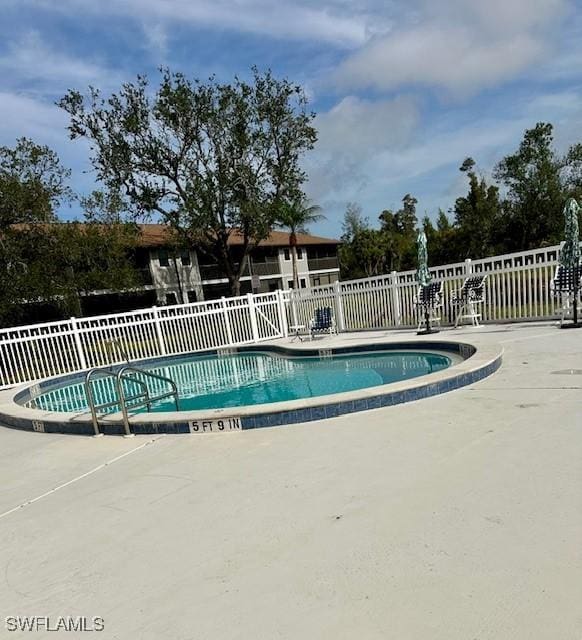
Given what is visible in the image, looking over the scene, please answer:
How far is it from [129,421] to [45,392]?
6.38 meters

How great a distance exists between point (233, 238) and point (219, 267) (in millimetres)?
2766

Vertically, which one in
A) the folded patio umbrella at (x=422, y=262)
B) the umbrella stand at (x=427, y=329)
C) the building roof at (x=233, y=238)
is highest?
the building roof at (x=233, y=238)

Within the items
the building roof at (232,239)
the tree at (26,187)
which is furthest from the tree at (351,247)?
the tree at (26,187)

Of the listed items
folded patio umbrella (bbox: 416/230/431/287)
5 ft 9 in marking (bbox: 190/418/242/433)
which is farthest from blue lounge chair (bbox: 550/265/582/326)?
5 ft 9 in marking (bbox: 190/418/242/433)

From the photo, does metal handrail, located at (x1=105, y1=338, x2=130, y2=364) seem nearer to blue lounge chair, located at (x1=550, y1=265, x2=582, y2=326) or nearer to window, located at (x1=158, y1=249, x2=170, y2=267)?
blue lounge chair, located at (x1=550, y1=265, x2=582, y2=326)

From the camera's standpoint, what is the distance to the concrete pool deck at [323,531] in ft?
6.37

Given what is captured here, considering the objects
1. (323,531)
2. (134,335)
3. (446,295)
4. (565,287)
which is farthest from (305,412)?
(134,335)

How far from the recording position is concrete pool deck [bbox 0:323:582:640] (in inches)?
76.5

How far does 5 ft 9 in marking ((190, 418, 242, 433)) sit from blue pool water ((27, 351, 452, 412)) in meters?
2.46

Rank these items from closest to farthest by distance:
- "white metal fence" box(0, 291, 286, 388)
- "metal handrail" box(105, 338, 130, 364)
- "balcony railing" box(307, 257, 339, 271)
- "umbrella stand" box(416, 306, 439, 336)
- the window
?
"umbrella stand" box(416, 306, 439, 336) < "white metal fence" box(0, 291, 286, 388) < "metal handrail" box(105, 338, 130, 364) < the window < "balcony railing" box(307, 257, 339, 271)

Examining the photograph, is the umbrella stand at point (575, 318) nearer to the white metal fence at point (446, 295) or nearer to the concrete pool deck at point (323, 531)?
the white metal fence at point (446, 295)

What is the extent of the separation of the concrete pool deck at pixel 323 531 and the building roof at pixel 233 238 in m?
24.1

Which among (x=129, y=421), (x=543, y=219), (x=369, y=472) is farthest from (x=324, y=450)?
(x=543, y=219)

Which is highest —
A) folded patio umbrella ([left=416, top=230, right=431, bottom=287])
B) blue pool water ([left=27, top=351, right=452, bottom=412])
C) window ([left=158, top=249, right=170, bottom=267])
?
window ([left=158, top=249, right=170, bottom=267])
